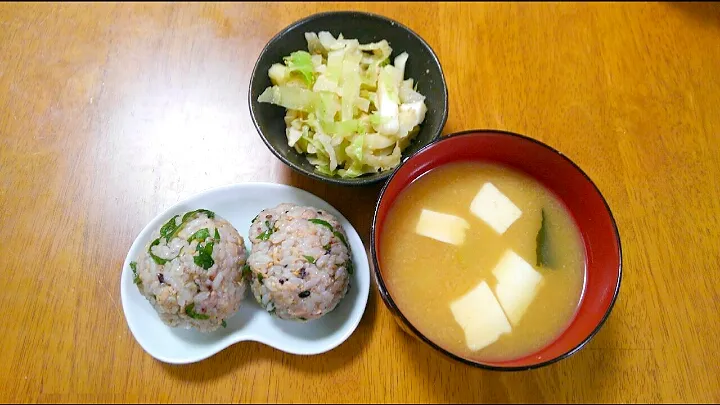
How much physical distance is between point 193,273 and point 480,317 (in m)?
0.63

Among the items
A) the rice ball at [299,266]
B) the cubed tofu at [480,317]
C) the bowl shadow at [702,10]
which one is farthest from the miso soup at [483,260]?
the bowl shadow at [702,10]

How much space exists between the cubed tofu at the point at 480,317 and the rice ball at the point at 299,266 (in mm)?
273

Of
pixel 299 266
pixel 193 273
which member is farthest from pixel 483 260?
pixel 193 273

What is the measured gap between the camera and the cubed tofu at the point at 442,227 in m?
1.24

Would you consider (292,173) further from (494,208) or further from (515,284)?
(515,284)

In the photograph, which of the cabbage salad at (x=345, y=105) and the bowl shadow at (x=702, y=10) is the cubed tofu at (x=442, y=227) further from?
the bowl shadow at (x=702, y=10)

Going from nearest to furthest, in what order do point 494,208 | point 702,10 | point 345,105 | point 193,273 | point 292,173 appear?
1. point 193,273
2. point 494,208
3. point 345,105
4. point 292,173
5. point 702,10

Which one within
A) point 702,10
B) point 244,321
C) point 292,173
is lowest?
point 244,321

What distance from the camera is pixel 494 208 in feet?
4.19

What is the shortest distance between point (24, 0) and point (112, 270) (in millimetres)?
→ 957

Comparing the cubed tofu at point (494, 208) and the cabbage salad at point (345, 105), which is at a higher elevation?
the cabbage salad at point (345, 105)

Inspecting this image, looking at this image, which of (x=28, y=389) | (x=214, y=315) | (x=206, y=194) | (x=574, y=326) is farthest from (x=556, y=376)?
(x=28, y=389)

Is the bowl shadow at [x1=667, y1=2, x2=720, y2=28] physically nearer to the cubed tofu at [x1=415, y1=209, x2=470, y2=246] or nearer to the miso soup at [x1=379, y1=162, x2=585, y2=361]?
the miso soup at [x1=379, y1=162, x2=585, y2=361]

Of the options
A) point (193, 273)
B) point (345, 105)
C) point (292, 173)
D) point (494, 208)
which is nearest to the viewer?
point (193, 273)
